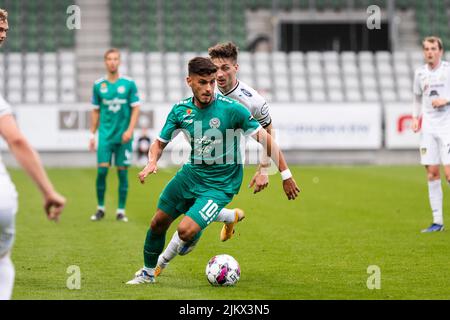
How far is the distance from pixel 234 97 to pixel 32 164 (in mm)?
3856

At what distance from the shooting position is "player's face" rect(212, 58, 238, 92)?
27.7 feet

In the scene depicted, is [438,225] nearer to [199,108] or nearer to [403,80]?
[199,108]

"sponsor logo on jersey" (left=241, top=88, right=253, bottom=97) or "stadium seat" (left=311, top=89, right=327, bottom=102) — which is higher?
"sponsor logo on jersey" (left=241, top=88, right=253, bottom=97)

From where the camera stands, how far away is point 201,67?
7.50 m

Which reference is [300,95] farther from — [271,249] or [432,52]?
[271,249]

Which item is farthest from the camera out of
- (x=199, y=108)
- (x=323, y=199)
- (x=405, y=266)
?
(x=323, y=199)

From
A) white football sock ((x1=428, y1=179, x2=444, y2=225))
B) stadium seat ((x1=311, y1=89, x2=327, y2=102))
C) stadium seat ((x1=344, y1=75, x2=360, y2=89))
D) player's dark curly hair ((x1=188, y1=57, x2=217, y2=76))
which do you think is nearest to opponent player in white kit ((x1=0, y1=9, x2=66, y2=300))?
player's dark curly hair ((x1=188, y1=57, x2=217, y2=76))

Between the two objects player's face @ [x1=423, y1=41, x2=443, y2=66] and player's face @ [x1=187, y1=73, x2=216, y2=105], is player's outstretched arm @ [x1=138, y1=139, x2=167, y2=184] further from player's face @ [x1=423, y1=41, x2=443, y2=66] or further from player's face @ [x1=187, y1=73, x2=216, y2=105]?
player's face @ [x1=423, y1=41, x2=443, y2=66]

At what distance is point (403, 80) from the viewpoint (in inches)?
1122

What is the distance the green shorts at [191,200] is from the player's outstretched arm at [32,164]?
8.71 ft

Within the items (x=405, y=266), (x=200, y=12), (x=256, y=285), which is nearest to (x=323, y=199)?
(x=405, y=266)

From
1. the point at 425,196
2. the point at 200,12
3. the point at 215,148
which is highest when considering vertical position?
the point at 200,12

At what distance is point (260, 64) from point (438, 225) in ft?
56.2

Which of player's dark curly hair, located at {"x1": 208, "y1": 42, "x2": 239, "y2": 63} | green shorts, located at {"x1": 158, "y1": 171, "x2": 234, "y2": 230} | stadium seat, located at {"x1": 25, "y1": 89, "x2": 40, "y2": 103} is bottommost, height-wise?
green shorts, located at {"x1": 158, "y1": 171, "x2": 234, "y2": 230}
